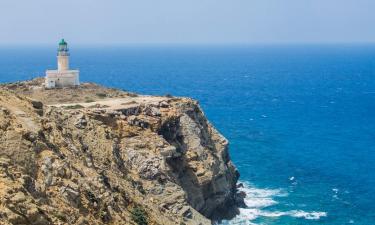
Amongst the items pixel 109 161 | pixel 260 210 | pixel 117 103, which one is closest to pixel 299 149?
pixel 260 210

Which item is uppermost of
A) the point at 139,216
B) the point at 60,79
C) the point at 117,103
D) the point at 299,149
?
the point at 60,79

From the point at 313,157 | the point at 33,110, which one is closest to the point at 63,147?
the point at 33,110

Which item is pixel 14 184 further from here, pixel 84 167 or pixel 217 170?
pixel 217 170

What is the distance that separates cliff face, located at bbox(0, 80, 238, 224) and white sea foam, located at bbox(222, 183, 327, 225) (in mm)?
2348

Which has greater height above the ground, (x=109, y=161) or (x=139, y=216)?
(x=109, y=161)

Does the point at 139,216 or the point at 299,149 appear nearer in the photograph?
the point at 139,216

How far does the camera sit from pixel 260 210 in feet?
206

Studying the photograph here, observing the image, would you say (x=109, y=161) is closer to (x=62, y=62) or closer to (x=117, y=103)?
(x=117, y=103)

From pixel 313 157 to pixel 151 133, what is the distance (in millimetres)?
40979

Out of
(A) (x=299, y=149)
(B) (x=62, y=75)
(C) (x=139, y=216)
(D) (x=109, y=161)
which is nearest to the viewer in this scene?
(C) (x=139, y=216)

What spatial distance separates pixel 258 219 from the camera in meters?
60.2

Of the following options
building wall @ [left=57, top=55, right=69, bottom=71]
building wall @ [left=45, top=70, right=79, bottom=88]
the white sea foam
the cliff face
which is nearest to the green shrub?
the cliff face

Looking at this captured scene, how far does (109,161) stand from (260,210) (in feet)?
90.2

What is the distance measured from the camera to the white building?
71188 mm
